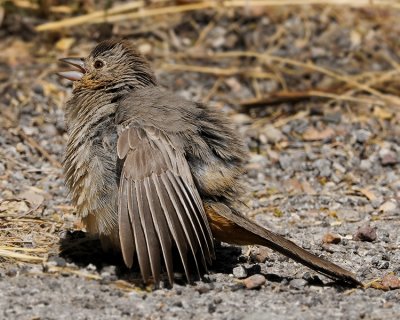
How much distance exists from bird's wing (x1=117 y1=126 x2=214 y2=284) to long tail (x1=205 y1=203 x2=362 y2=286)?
0.47ft

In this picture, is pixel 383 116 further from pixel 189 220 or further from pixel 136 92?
pixel 189 220

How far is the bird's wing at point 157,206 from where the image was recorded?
4.25 meters

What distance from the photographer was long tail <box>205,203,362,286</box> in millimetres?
4363

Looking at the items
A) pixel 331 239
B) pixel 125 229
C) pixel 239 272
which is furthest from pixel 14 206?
pixel 331 239

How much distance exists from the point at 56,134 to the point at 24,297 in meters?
2.90

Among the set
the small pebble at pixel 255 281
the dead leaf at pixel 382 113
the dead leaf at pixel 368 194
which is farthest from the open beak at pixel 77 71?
the dead leaf at pixel 382 113

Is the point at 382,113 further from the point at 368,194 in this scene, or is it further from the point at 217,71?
the point at 217,71

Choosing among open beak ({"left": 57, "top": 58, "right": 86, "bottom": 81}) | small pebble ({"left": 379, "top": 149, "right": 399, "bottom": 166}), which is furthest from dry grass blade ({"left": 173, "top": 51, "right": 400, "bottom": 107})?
open beak ({"left": 57, "top": 58, "right": 86, "bottom": 81})

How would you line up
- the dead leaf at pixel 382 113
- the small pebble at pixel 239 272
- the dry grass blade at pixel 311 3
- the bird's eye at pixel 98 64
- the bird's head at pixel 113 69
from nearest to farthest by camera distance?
the small pebble at pixel 239 272
the bird's head at pixel 113 69
the bird's eye at pixel 98 64
the dead leaf at pixel 382 113
the dry grass blade at pixel 311 3

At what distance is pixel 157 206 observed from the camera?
171 inches

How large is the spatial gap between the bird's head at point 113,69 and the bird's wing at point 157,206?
2.44 feet

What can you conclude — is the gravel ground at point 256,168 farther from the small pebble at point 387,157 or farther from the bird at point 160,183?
the bird at point 160,183

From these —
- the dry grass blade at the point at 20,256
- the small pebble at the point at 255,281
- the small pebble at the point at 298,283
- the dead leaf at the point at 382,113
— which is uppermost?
the dead leaf at the point at 382,113

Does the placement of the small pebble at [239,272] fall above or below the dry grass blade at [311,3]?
below
